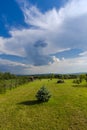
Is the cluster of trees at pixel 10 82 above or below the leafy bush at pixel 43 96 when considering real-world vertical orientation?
above

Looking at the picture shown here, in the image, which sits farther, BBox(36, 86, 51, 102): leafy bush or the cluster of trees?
the cluster of trees

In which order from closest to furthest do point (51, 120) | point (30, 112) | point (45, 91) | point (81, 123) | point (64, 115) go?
point (81, 123) → point (51, 120) → point (64, 115) → point (30, 112) → point (45, 91)

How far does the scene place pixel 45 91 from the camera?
89.4 ft

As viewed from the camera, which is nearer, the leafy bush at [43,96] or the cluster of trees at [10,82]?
the leafy bush at [43,96]

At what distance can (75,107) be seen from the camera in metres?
23.0

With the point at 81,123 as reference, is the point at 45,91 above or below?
above

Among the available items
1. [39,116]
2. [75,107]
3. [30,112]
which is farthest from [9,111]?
[75,107]

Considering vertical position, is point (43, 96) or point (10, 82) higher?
point (10, 82)

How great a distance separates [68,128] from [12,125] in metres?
4.72

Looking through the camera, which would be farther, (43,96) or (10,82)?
(10,82)

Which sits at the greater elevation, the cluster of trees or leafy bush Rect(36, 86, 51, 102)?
the cluster of trees

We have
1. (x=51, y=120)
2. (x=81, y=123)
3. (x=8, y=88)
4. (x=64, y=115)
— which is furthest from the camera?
(x=8, y=88)

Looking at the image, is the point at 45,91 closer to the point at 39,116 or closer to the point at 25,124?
the point at 39,116

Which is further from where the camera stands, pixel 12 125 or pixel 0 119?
pixel 0 119
